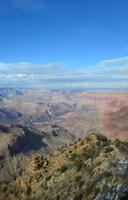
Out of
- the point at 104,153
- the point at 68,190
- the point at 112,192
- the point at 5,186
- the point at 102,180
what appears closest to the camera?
the point at 112,192

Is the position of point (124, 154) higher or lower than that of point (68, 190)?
higher

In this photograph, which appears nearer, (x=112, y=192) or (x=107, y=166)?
(x=112, y=192)

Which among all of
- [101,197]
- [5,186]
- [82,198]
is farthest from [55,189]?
[5,186]

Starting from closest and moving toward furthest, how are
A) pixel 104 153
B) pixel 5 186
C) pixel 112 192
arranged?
pixel 112 192 < pixel 104 153 < pixel 5 186

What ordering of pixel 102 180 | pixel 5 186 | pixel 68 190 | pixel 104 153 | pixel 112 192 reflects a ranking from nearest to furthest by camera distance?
pixel 112 192, pixel 102 180, pixel 68 190, pixel 104 153, pixel 5 186

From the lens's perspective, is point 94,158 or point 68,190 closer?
point 68,190

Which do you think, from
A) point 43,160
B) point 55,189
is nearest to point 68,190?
point 55,189

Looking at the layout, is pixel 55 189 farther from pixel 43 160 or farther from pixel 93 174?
pixel 43 160

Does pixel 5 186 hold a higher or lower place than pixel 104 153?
lower

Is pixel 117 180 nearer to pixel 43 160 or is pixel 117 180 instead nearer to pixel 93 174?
pixel 93 174
